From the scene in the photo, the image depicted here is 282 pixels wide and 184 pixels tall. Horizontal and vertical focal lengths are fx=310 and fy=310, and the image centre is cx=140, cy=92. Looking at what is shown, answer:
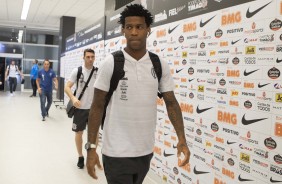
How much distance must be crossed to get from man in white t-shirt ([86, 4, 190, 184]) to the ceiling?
8644 mm

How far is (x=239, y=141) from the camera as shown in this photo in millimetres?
2482

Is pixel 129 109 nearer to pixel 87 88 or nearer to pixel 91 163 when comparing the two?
pixel 91 163

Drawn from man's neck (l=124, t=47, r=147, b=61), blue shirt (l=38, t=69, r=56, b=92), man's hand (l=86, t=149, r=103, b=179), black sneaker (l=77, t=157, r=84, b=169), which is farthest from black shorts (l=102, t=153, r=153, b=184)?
blue shirt (l=38, t=69, r=56, b=92)

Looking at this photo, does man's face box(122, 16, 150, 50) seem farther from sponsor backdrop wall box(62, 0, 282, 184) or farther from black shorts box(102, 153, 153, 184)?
sponsor backdrop wall box(62, 0, 282, 184)

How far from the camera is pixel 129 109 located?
1828 mm

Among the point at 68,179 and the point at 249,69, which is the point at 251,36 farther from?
the point at 68,179

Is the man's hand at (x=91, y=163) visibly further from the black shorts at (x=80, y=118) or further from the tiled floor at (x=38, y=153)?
the black shorts at (x=80, y=118)

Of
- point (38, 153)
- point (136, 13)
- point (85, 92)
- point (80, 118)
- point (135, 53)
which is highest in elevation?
point (136, 13)

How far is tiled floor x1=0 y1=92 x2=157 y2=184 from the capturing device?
381 centimetres

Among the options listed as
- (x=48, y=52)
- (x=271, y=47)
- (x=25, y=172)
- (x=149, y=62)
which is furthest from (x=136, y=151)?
(x=48, y=52)

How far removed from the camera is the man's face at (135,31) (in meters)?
1.85

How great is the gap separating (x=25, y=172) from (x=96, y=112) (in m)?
2.63

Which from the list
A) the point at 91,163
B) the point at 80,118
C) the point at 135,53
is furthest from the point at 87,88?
the point at 91,163

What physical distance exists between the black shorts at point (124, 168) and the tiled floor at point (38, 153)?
1894 millimetres
